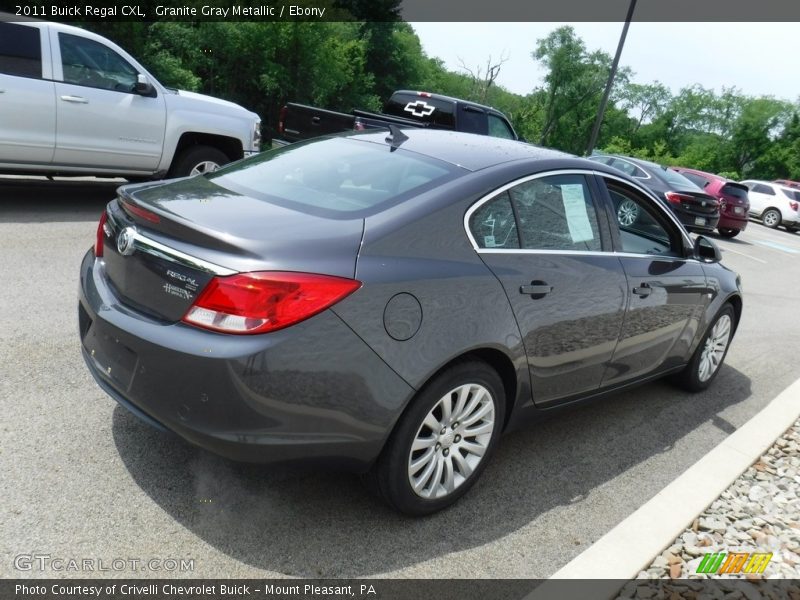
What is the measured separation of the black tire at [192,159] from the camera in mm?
8484

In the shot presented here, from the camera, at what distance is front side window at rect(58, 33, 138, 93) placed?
23.8 feet

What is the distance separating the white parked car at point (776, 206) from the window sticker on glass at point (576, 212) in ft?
85.2

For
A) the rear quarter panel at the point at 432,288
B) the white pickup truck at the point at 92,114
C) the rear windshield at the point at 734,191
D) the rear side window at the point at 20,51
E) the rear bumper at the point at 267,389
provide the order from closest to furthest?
the rear bumper at the point at 267,389, the rear quarter panel at the point at 432,288, the rear side window at the point at 20,51, the white pickup truck at the point at 92,114, the rear windshield at the point at 734,191

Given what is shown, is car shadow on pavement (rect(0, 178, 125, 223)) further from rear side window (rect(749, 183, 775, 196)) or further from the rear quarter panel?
rear side window (rect(749, 183, 775, 196))

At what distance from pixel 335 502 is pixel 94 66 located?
6411mm

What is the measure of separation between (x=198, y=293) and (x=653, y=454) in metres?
2.95

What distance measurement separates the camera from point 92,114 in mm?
7531

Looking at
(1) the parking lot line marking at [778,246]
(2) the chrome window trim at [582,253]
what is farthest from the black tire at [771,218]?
(2) the chrome window trim at [582,253]

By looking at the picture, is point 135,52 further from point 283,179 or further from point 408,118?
point 283,179

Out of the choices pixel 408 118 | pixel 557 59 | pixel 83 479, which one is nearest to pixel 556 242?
pixel 83 479

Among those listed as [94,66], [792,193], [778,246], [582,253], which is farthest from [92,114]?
[792,193]

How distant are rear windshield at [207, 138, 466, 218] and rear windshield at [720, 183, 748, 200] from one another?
16898 mm

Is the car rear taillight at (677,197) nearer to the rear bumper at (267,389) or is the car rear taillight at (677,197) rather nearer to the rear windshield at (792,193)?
the rear bumper at (267,389)

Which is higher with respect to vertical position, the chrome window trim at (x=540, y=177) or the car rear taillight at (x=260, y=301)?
the chrome window trim at (x=540, y=177)
